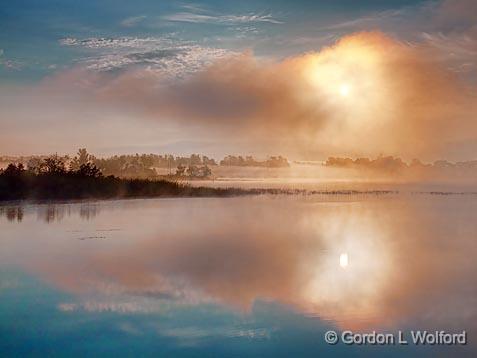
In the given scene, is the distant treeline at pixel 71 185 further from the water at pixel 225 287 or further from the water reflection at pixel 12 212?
the water at pixel 225 287

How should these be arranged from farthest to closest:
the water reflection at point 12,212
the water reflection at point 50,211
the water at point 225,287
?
1. the water reflection at point 50,211
2. the water reflection at point 12,212
3. the water at point 225,287

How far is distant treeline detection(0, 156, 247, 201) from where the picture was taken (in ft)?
57.8

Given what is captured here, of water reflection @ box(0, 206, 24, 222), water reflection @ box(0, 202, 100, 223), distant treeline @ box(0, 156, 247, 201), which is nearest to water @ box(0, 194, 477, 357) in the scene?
water reflection @ box(0, 206, 24, 222)

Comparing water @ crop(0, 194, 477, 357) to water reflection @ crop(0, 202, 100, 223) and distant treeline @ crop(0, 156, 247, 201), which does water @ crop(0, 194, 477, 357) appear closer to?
water reflection @ crop(0, 202, 100, 223)

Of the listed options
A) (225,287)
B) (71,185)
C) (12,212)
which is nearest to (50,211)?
(12,212)

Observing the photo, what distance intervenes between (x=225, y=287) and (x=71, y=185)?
13.5 metres

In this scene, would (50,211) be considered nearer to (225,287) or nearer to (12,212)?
(12,212)

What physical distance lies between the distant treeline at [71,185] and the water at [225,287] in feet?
14.5

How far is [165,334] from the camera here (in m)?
5.50

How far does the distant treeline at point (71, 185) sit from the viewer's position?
1761cm

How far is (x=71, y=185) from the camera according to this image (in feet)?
64.5

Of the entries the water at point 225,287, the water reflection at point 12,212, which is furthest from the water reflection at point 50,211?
the water at point 225,287

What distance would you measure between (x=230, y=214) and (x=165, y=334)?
36.3ft

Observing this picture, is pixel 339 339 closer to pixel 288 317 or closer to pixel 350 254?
pixel 288 317
